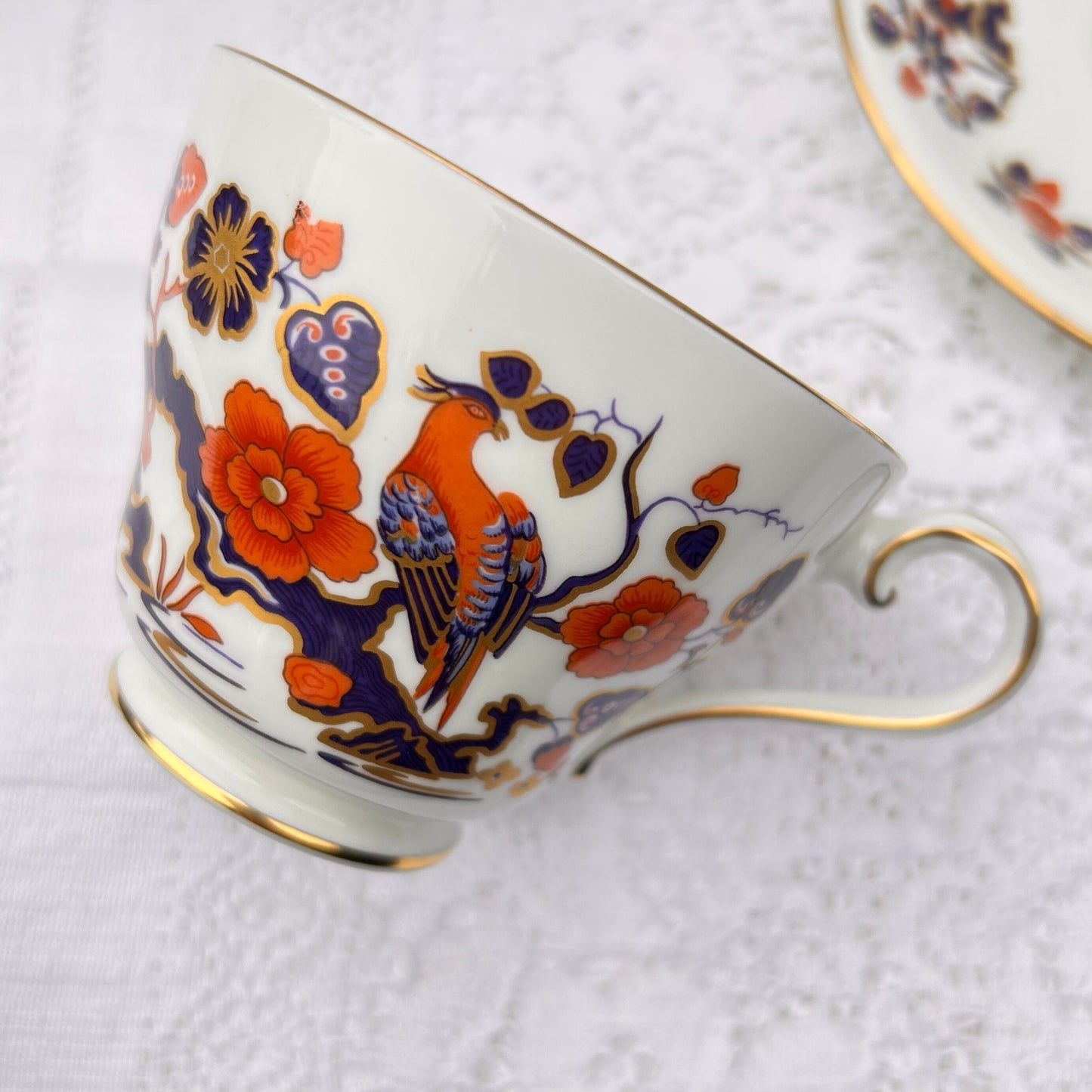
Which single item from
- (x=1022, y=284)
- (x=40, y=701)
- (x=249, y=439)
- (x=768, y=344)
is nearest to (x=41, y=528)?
(x=40, y=701)

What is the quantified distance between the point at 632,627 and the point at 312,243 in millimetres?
142

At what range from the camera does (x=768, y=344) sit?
0.49m

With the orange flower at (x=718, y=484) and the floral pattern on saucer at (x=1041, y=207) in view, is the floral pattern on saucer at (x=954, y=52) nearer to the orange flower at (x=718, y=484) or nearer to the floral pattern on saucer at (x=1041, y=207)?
the floral pattern on saucer at (x=1041, y=207)

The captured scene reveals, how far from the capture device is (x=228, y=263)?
0.94 ft

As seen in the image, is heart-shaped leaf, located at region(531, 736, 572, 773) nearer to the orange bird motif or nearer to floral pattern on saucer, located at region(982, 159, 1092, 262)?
the orange bird motif

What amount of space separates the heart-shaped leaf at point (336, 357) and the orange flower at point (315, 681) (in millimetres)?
77

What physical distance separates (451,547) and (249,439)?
0.22ft

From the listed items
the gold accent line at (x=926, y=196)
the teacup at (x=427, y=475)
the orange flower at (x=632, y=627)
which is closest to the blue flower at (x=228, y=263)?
the teacup at (x=427, y=475)

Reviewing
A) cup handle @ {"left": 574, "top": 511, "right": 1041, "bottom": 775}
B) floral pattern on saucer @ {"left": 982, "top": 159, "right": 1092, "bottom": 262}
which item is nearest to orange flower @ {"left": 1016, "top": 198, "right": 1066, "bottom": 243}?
floral pattern on saucer @ {"left": 982, "top": 159, "right": 1092, "bottom": 262}

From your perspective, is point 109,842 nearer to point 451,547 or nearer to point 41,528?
point 41,528

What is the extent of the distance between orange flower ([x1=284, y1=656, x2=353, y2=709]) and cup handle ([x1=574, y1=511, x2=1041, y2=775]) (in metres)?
0.11

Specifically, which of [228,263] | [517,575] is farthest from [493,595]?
[228,263]

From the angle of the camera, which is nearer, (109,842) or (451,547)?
(451,547)

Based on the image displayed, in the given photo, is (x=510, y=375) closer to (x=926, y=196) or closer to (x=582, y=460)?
(x=582, y=460)
